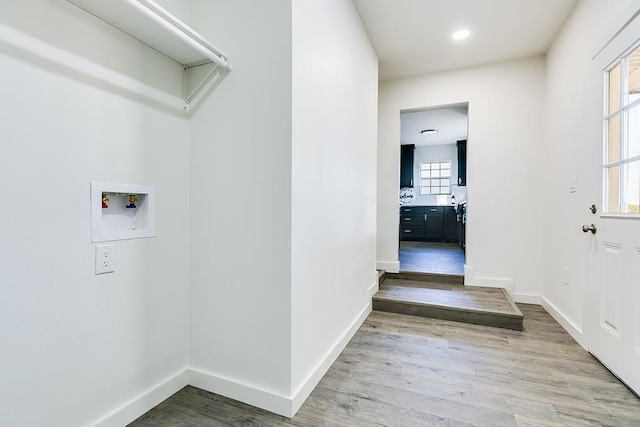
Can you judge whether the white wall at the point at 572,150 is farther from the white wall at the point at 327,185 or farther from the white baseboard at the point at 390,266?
the white wall at the point at 327,185

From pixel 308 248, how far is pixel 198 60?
126 centimetres

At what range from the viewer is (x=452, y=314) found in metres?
2.73

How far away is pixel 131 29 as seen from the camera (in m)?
1.37

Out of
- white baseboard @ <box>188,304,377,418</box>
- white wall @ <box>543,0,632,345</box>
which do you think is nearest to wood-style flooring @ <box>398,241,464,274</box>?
white wall @ <box>543,0,632,345</box>

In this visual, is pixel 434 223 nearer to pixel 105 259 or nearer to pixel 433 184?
pixel 433 184

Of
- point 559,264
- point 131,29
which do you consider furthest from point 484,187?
point 131,29

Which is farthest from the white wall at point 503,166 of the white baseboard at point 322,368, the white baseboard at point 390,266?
the white baseboard at point 322,368

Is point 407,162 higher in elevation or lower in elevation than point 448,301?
higher

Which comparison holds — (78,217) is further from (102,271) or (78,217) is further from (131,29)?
(131,29)

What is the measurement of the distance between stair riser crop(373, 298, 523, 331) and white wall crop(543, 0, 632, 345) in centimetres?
45

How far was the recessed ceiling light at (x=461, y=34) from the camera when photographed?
9.00ft

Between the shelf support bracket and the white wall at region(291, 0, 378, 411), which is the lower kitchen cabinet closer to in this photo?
the white wall at region(291, 0, 378, 411)

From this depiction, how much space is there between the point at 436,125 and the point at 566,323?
4.45m

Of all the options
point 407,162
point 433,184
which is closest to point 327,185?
point 407,162
